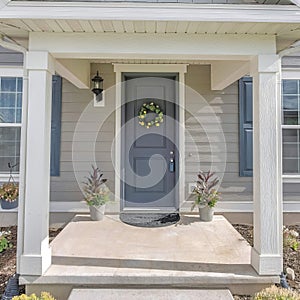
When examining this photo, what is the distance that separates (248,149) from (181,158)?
1095mm

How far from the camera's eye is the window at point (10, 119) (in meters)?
5.00

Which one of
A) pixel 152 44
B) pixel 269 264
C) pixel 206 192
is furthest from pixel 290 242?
pixel 152 44

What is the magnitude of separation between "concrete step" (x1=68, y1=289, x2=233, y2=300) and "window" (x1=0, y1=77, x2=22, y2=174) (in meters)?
3.01

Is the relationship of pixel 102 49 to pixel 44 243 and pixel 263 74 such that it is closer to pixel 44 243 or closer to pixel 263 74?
pixel 263 74

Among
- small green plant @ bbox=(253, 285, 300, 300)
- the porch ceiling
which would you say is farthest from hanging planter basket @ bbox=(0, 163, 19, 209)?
small green plant @ bbox=(253, 285, 300, 300)

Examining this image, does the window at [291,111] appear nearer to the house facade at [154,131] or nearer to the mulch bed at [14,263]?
the house facade at [154,131]

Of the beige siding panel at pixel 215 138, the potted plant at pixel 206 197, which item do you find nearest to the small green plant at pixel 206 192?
the potted plant at pixel 206 197

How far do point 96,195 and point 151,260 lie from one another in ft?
6.09

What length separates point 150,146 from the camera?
5.20 m

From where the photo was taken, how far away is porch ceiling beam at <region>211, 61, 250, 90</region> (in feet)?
11.7

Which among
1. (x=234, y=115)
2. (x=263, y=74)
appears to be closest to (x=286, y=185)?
(x=234, y=115)

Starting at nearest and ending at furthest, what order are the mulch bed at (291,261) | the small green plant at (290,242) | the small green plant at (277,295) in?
the small green plant at (277,295) → the mulch bed at (291,261) → the small green plant at (290,242)

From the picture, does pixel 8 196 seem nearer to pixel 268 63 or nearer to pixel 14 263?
pixel 14 263

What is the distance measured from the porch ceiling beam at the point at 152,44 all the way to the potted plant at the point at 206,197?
2.37m
